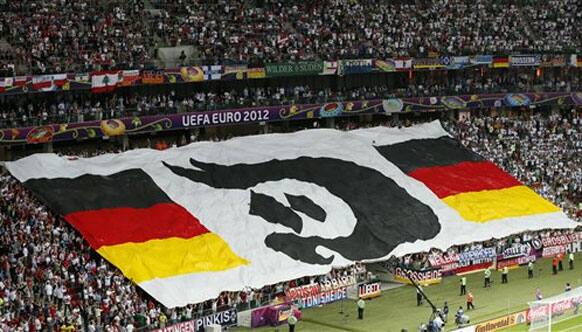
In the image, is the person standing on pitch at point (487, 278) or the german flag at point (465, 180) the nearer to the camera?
the person standing on pitch at point (487, 278)

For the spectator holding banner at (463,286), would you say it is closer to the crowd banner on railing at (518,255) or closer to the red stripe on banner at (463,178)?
the crowd banner on railing at (518,255)

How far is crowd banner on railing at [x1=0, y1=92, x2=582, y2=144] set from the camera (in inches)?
2138

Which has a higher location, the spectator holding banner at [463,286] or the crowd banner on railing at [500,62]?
the crowd banner on railing at [500,62]

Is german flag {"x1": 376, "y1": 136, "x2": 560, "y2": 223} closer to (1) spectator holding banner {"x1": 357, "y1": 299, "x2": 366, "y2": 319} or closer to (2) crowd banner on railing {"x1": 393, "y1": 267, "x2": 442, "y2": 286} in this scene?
(2) crowd banner on railing {"x1": 393, "y1": 267, "x2": 442, "y2": 286}

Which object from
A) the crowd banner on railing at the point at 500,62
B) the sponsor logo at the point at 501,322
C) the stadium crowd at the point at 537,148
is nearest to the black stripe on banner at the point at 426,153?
the stadium crowd at the point at 537,148

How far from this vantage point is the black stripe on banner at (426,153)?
2494 inches

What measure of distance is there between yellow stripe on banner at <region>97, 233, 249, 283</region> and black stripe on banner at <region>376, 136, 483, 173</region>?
1589cm

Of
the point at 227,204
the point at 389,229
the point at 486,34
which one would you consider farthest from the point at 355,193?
the point at 486,34

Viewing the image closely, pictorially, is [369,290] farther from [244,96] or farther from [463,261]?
[244,96]

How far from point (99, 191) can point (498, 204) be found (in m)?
22.8

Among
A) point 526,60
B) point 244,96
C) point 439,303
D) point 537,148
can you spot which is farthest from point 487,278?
point 526,60

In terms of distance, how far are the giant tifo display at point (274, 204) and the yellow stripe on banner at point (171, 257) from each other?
53 mm

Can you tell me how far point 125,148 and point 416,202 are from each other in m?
15.6

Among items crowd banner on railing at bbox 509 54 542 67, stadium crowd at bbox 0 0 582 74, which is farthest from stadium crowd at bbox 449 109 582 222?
stadium crowd at bbox 0 0 582 74
